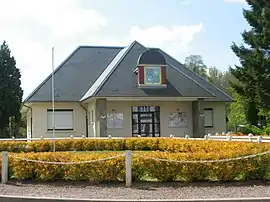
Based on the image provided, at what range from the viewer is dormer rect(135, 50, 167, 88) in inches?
1346

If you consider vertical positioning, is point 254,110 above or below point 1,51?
below

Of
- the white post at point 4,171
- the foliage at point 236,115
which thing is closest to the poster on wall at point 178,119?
the white post at point 4,171

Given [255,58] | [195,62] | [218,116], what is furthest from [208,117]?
[195,62]

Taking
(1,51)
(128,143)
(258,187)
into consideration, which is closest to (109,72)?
(128,143)

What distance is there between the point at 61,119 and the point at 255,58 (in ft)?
55.5

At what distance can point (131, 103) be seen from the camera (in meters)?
34.9

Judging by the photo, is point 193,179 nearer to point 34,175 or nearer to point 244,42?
point 34,175

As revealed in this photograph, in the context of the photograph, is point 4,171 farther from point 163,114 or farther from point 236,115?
point 236,115

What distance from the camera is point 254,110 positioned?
5009 centimetres

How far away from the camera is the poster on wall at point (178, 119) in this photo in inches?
1409

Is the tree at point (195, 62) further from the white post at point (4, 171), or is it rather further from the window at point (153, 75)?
the white post at point (4, 171)

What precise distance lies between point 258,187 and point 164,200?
3229 mm

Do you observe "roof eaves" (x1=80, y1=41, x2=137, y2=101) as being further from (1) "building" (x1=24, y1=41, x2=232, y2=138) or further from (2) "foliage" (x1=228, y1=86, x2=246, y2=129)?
(2) "foliage" (x1=228, y1=86, x2=246, y2=129)

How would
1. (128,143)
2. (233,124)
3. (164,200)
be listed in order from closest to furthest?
(164,200) < (128,143) < (233,124)
